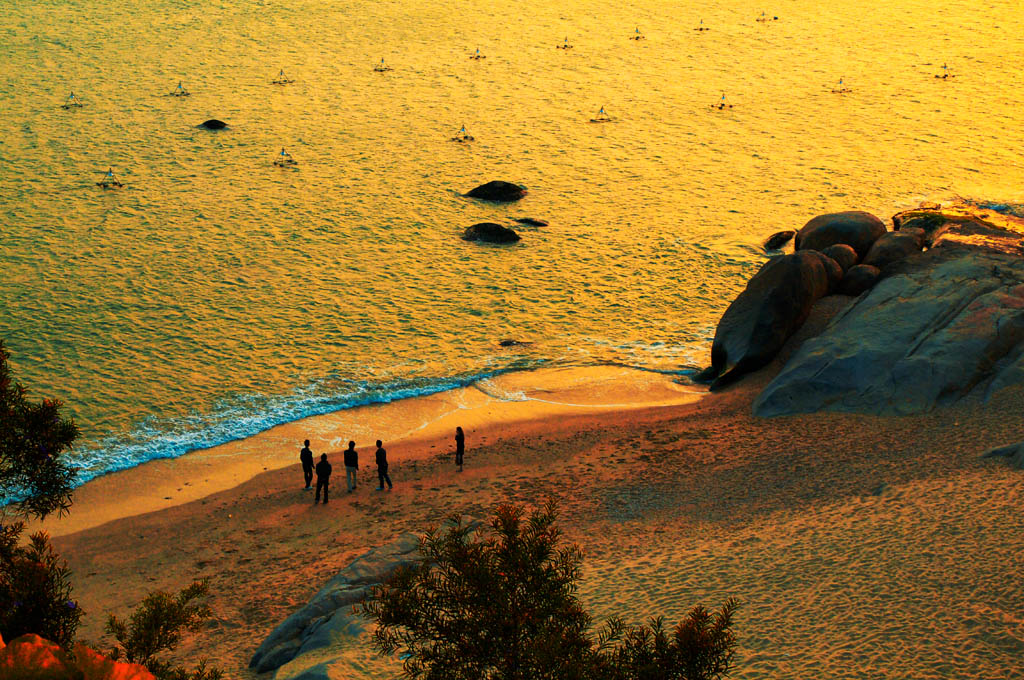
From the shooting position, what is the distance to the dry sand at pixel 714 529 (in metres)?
12.0

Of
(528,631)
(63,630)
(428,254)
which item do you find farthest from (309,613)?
(428,254)

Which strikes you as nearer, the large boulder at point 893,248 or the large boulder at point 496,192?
the large boulder at point 893,248

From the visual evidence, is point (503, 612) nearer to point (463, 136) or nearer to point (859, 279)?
point (859, 279)

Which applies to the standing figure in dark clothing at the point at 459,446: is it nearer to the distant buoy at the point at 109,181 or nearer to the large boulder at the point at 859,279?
the large boulder at the point at 859,279

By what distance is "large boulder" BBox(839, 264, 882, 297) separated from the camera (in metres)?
24.9

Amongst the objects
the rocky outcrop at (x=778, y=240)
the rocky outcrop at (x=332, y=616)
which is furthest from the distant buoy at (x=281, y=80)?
the rocky outcrop at (x=332, y=616)

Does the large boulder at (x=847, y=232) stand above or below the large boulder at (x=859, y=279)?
above

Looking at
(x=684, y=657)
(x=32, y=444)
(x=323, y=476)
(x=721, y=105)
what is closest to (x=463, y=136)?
(x=721, y=105)

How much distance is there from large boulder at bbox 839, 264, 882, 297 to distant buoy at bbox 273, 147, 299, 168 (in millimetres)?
27535

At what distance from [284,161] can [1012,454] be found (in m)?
35.5

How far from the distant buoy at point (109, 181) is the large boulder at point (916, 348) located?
31.3 meters

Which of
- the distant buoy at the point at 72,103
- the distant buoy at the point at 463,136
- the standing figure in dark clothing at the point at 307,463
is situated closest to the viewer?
the standing figure in dark clothing at the point at 307,463

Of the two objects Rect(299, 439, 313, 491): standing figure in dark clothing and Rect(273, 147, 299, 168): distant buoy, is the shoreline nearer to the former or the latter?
Rect(299, 439, 313, 491): standing figure in dark clothing

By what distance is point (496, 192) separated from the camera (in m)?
40.5
